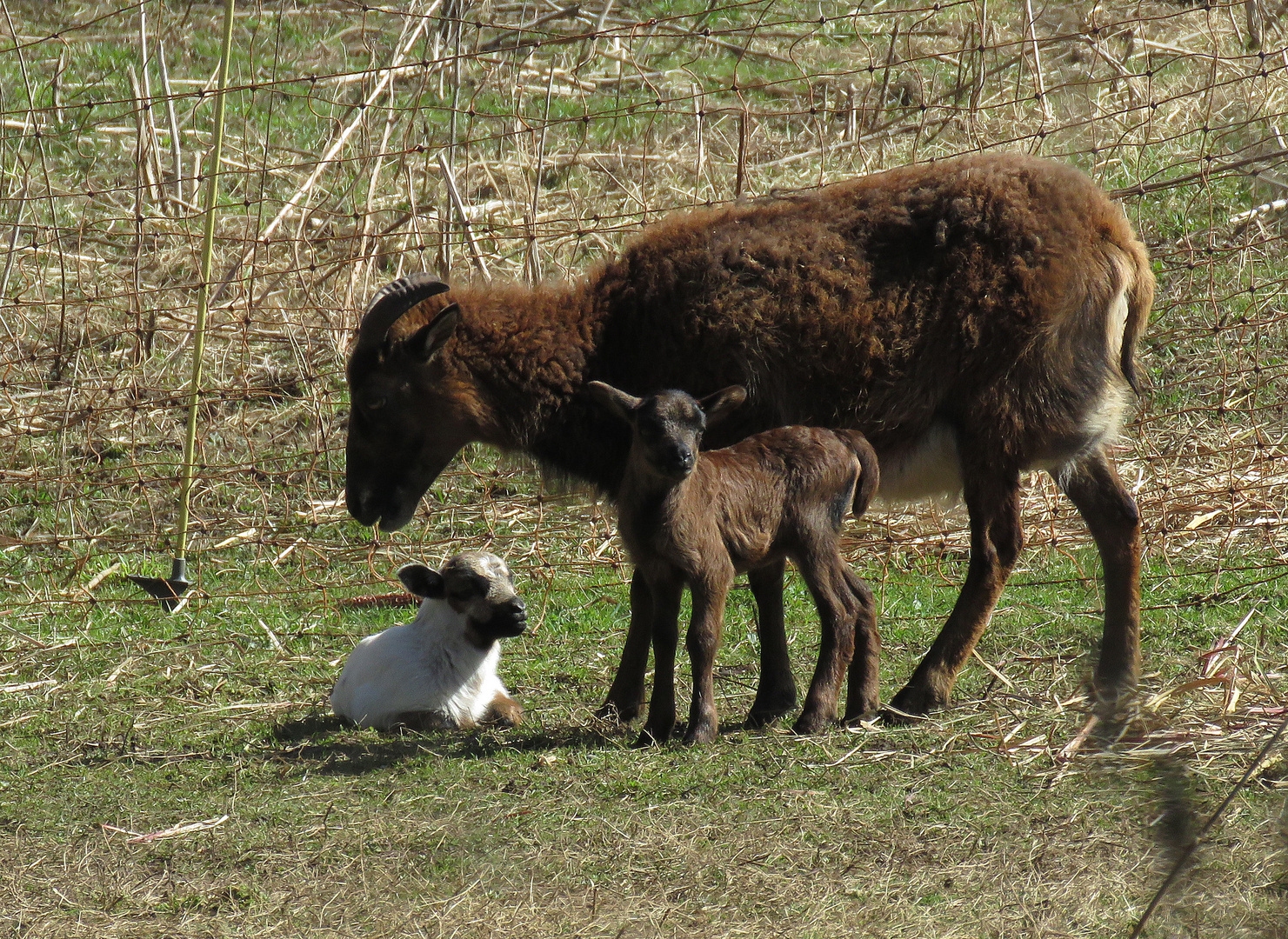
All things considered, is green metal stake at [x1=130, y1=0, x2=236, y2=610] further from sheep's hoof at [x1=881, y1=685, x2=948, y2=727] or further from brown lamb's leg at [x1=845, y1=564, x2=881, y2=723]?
sheep's hoof at [x1=881, y1=685, x2=948, y2=727]

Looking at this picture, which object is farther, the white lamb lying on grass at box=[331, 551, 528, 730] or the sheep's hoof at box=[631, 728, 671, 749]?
the white lamb lying on grass at box=[331, 551, 528, 730]

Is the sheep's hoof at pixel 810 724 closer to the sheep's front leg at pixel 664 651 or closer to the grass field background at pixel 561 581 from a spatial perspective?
the grass field background at pixel 561 581

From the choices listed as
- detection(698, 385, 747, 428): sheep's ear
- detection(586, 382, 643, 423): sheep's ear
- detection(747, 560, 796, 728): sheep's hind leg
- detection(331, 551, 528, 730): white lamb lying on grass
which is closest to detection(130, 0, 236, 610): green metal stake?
detection(331, 551, 528, 730): white lamb lying on grass

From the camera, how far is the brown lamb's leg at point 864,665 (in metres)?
5.26

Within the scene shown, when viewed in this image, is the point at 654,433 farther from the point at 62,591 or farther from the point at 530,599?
the point at 62,591

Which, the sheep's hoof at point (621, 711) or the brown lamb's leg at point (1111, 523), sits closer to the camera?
the sheep's hoof at point (621, 711)

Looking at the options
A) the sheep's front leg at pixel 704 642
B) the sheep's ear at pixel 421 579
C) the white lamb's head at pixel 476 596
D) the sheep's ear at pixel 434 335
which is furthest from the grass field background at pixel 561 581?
the sheep's ear at pixel 434 335

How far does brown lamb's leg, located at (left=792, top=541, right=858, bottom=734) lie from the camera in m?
5.10

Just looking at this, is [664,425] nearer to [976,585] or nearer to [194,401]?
[976,585]

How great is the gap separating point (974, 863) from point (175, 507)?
274 inches

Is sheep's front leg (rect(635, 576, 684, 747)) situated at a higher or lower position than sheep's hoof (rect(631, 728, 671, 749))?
higher

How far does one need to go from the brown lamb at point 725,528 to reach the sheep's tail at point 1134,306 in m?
1.41

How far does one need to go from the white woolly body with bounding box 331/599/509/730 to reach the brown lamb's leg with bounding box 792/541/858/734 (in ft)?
4.42

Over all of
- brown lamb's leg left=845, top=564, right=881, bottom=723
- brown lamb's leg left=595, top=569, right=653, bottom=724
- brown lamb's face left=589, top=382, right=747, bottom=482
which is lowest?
brown lamb's leg left=595, top=569, right=653, bottom=724
